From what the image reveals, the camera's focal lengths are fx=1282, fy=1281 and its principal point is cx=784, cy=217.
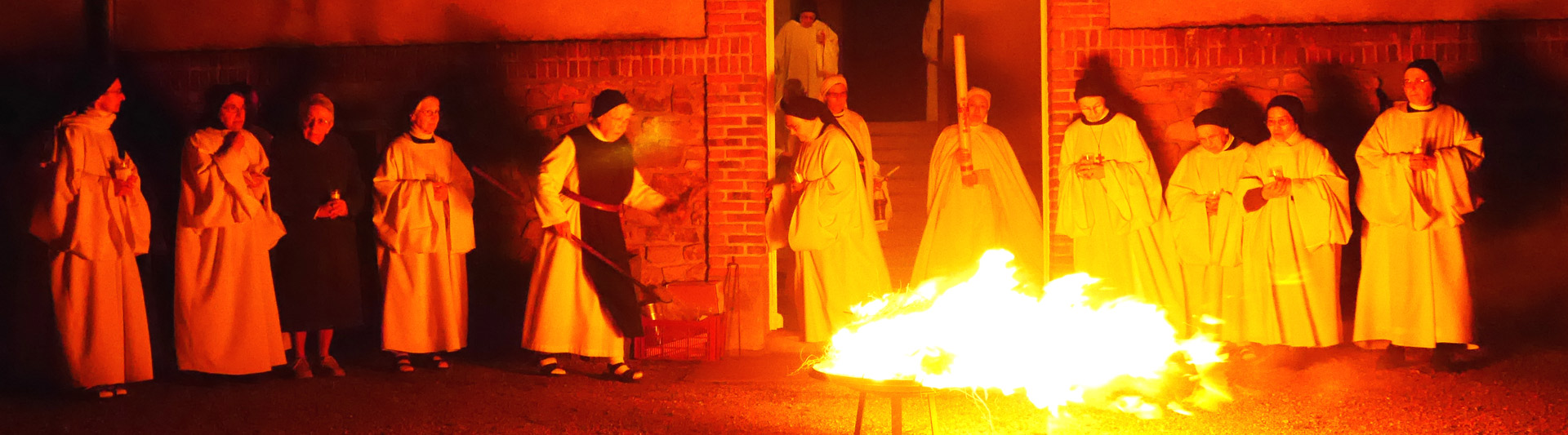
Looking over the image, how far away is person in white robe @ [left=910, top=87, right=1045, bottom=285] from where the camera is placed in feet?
29.2

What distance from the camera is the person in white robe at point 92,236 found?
721cm

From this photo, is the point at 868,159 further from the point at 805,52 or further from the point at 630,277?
the point at 805,52

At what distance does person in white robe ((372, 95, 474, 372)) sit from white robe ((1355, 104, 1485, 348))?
5.86m

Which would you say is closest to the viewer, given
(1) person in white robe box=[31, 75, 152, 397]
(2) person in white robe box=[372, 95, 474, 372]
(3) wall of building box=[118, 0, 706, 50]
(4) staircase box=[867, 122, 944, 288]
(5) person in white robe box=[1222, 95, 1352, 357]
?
(1) person in white robe box=[31, 75, 152, 397]

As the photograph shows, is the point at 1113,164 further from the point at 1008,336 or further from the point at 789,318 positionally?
the point at 1008,336

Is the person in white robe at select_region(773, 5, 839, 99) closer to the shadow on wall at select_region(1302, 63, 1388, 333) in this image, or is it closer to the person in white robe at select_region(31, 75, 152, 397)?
the shadow on wall at select_region(1302, 63, 1388, 333)

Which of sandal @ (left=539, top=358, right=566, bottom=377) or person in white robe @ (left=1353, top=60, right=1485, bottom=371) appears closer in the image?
person in white robe @ (left=1353, top=60, right=1485, bottom=371)

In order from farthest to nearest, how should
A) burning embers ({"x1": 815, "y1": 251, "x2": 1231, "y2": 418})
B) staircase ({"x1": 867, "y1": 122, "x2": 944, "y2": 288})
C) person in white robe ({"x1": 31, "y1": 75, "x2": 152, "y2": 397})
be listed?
staircase ({"x1": 867, "y1": 122, "x2": 944, "y2": 288}) < person in white robe ({"x1": 31, "y1": 75, "x2": 152, "y2": 397}) < burning embers ({"x1": 815, "y1": 251, "x2": 1231, "y2": 418})

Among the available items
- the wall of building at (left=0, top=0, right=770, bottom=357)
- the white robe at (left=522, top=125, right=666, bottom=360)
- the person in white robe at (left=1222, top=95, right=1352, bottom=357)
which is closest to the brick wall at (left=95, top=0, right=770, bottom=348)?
the wall of building at (left=0, top=0, right=770, bottom=357)

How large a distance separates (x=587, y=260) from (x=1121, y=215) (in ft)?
11.5

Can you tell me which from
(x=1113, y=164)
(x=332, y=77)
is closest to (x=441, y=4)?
(x=332, y=77)

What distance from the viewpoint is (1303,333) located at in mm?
8195

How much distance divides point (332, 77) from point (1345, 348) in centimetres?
744

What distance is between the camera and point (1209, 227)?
8.52m
